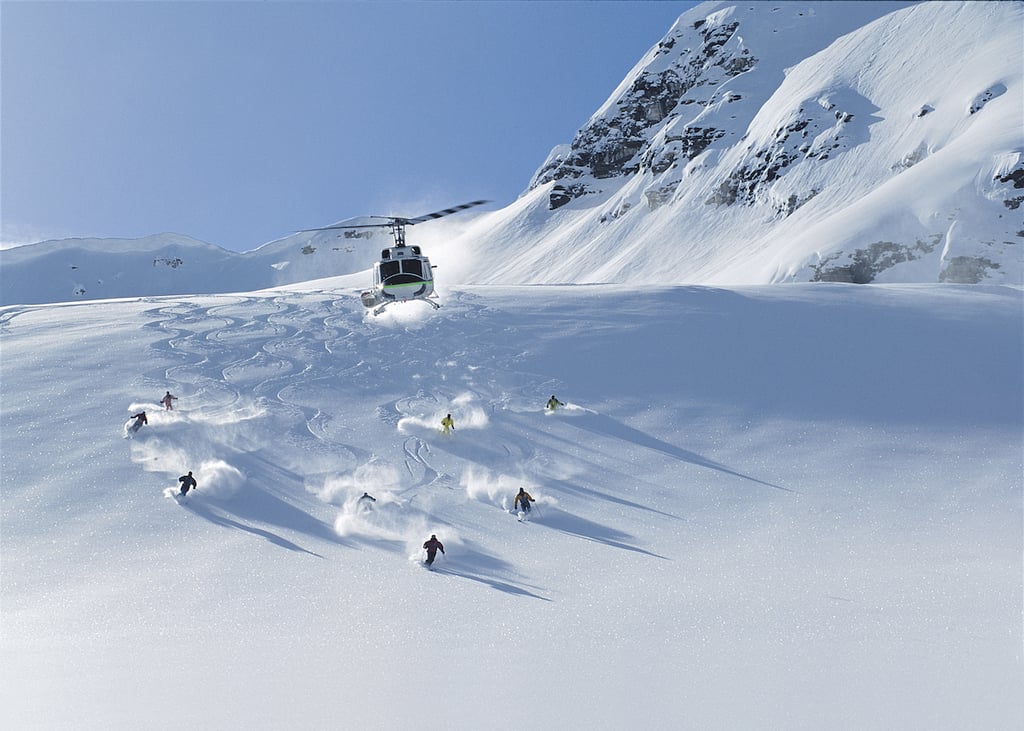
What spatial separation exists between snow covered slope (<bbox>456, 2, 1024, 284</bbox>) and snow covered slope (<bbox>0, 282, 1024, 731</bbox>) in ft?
49.6

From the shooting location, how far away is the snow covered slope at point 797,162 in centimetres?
4081

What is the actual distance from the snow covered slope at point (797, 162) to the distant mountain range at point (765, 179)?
0.64ft

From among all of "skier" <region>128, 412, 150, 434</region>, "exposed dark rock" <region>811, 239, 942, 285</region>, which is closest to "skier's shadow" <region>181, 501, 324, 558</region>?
"skier" <region>128, 412, 150, 434</region>

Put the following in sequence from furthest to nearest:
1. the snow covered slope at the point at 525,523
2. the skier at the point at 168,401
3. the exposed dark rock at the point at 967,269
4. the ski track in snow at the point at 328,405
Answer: the exposed dark rock at the point at 967,269 → the skier at the point at 168,401 → the ski track in snow at the point at 328,405 → the snow covered slope at the point at 525,523

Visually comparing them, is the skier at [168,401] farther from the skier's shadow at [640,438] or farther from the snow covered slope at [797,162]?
the snow covered slope at [797,162]

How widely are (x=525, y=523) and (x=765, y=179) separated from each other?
221ft

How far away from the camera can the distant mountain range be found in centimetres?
4122

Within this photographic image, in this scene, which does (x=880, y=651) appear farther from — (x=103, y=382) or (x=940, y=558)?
(x=103, y=382)

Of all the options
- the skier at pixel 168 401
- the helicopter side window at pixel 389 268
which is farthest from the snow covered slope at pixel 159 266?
the skier at pixel 168 401

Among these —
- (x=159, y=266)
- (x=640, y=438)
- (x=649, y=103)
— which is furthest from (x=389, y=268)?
(x=159, y=266)

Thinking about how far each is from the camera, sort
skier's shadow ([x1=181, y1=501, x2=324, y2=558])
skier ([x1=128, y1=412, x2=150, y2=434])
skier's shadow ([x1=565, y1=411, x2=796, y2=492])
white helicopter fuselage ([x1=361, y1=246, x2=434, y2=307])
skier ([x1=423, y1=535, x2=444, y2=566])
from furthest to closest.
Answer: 1. white helicopter fuselage ([x1=361, y1=246, x2=434, y2=307])
2. skier ([x1=128, y1=412, x2=150, y2=434])
3. skier's shadow ([x1=565, y1=411, x2=796, y2=492])
4. skier's shadow ([x1=181, y1=501, x2=324, y2=558])
5. skier ([x1=423, y1=535, x2=444, y2=566])

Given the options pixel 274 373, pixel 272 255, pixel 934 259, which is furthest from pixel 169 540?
pixel 272 255

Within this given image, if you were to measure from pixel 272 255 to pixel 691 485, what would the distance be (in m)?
144

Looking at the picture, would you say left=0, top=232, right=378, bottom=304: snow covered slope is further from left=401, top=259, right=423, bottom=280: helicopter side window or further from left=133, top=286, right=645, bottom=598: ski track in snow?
left=401, top=259, right=423, bottom=280: helicopter side window
